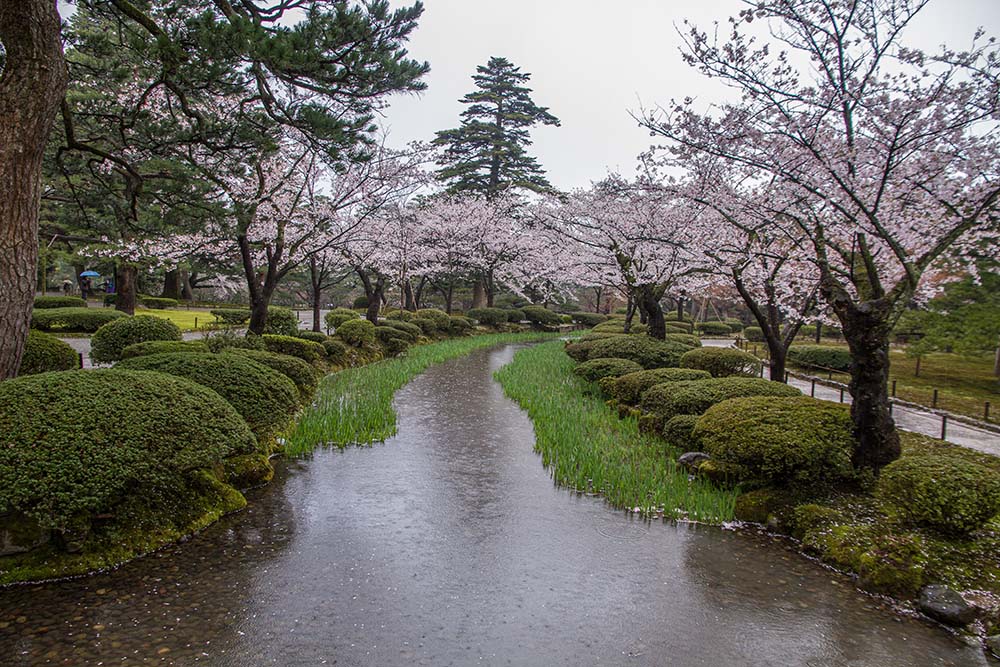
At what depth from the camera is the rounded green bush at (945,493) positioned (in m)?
4.14

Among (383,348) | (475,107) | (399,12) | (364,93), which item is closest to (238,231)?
(364,93)

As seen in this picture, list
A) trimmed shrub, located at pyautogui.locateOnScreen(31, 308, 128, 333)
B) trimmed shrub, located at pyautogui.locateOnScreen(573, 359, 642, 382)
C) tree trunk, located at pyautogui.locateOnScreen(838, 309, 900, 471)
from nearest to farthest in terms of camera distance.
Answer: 1. tree trunk, located at pyautogui.locateOnScreen(838, 309, 900, 471)
2. trimmed shrub, located at pyautogui.locateOnScreen(573, 359, 642, 382)
3. trimmed shrub, located at pyautogui.locateOnScreen(31, 308, 128, 333)

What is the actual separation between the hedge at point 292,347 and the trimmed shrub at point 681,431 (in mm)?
7897

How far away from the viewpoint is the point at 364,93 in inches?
258

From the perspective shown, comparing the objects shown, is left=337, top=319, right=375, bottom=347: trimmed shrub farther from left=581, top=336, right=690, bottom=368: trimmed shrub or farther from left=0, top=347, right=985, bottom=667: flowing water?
left=0, top=347, right=985, bottom=667: flowing water

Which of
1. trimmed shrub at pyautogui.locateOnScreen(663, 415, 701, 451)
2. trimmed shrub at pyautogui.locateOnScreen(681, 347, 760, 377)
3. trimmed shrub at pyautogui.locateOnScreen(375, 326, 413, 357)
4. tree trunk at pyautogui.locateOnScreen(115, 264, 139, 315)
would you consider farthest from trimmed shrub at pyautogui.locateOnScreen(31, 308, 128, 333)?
trimmed shrub at pyautogui.locateOnScreen(663, 415, 701, 451)

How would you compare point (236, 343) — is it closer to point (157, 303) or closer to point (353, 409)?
point (353, 409)

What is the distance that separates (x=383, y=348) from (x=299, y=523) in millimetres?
12410

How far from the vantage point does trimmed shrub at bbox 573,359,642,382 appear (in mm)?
11016

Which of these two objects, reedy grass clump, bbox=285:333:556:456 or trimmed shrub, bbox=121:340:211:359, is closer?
reedy grass clump, bbox=285:333:556:456

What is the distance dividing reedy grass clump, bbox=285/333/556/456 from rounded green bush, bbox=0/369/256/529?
7.66 feet

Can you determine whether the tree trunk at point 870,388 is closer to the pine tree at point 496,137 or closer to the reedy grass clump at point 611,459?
the reedy grass clump at point 611,459

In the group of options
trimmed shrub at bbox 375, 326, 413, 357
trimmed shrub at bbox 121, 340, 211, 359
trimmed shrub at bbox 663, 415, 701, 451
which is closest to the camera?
trimmed shrub at bbox 663, 415, 701, 451

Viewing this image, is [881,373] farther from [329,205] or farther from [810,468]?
[329,205]
